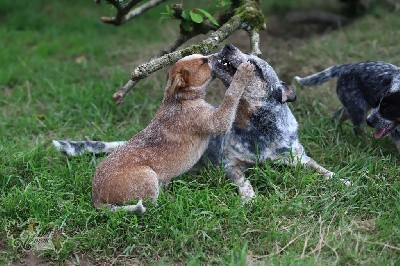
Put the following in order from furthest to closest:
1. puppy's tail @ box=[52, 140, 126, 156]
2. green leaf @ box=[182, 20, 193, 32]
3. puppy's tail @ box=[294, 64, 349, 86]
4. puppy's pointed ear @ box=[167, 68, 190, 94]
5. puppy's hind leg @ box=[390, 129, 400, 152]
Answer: puppy's tail @ box=[294, 64, 349, 86] < green leaf @ box=[182, 20, 193, 32] < puppy's tail @ box=[52, 140, 126, 156] < puppy's hind leg @ box=[390, 129, 400, 152] < puppy's pointed ear @ box=[167, 68, 190, 94]

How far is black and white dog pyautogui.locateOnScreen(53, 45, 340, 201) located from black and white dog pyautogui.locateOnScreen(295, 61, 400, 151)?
772 mm

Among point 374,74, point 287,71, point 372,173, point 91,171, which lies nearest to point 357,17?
point 287,71

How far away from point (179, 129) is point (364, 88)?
6.42ft

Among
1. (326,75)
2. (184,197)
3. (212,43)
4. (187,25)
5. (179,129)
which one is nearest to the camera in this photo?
(184,197)

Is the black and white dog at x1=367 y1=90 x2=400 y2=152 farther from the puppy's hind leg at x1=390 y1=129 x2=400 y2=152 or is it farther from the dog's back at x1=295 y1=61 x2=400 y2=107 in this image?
the dog's back at x1=295 y1=61 x2=400 y2=107

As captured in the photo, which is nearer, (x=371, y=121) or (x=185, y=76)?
(x=185, y=76)

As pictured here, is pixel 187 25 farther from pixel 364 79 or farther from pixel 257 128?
pixel 364 79

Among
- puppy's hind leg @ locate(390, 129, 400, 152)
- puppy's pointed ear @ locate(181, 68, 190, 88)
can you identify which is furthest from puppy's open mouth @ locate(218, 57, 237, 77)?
puppy's hind leg @ locate(390, 129, 400, 152)

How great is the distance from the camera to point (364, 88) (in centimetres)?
611

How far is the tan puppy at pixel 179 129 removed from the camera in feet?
16.5

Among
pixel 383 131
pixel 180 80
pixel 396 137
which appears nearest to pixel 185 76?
pixel 180 80

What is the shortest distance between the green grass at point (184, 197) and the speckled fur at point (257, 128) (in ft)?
0.38

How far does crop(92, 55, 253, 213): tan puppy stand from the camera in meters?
5.04

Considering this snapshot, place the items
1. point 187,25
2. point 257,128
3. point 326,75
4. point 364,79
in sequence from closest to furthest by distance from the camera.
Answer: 1. point 257,128
2. point 364,79
3. point 187,25
4. point 326,75
